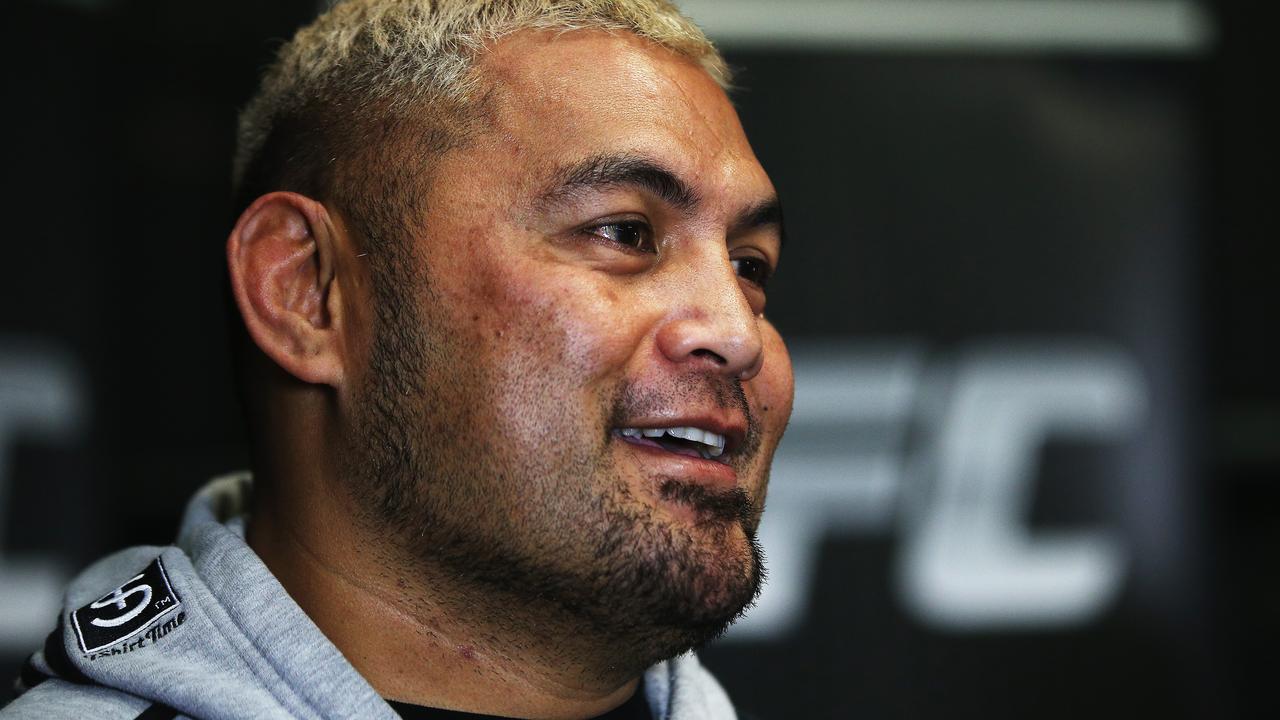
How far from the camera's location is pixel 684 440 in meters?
1.29

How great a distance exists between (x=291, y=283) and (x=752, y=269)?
55 centimetres

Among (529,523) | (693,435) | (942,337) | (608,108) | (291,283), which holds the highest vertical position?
(608,108)

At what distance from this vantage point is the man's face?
119cm

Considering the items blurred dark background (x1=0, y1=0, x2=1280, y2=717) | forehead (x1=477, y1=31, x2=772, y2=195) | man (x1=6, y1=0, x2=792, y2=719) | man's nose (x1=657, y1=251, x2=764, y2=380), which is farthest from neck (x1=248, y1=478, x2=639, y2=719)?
blurred dark background (x1=0, y1=0, x2=1280, y2=717)

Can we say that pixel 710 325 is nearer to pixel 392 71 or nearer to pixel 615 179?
pixel 615 179

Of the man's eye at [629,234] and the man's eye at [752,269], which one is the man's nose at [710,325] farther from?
the man's eye at [752,269]

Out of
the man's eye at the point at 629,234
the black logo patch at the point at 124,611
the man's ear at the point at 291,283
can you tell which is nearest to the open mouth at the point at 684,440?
the man's eye at the point at 629,234

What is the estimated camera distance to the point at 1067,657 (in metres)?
2.84

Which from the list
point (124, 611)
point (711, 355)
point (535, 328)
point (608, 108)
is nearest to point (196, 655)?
point (124, 611)

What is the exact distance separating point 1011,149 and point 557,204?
2.00 meters

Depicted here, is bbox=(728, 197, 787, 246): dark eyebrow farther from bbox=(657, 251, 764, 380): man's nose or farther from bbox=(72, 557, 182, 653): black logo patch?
bbox=(72, 557, 182, 653): black logo patch

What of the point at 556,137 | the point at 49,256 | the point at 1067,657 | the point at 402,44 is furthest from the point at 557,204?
the point at 1067,657

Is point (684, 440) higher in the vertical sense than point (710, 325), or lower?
lower

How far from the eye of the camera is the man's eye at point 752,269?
1.47 m
